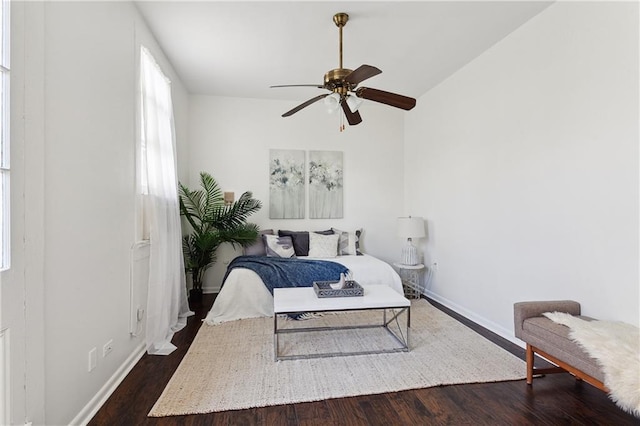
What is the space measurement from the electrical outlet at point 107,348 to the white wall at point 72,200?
3 centimetres

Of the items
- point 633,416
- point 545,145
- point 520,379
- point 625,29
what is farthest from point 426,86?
point 633,416

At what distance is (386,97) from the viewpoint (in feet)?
8.30

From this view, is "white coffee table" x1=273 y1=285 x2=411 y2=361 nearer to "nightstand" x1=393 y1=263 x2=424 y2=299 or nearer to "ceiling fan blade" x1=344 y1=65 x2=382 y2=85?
"nightstand" x1=393 y1=263 x2=424 y2=299

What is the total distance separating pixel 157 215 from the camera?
108 inches

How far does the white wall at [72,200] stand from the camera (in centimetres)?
136

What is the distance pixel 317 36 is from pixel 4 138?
254 cm

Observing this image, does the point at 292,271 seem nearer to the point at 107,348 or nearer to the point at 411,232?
the point at 411,232

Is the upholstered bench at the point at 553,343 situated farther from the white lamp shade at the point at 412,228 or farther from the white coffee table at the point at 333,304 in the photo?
the white lamp shade at the point at 412,228

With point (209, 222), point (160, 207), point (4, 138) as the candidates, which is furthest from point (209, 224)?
point (4, 138)

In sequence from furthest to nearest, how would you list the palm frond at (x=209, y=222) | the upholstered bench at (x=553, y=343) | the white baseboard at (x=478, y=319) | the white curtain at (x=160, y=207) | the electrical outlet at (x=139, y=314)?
the palm frond at (x=209, y=222) → the white baseboard at (x=478, y=319) → the white curtain at (x=160, y=207) → the electrical outlet at (x=139, y=314) → the upholstered bench at (x=553, y=343)

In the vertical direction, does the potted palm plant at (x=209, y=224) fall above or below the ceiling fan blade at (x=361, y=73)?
below

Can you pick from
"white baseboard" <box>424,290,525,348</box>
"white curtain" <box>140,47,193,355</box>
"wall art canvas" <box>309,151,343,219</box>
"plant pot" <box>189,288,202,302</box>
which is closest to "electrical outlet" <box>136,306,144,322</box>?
"white curtain" <box>140,47,193,355</box>

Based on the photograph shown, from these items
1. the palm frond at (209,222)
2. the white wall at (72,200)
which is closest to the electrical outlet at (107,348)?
the white wall at (72,200)

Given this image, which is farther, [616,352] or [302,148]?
[302,148]
